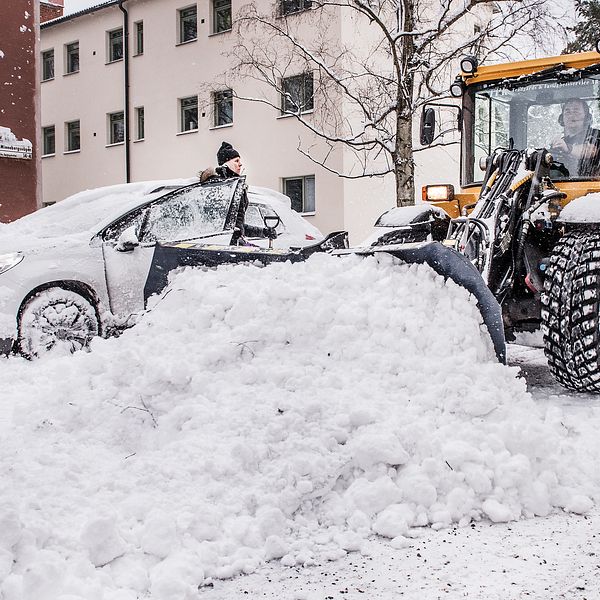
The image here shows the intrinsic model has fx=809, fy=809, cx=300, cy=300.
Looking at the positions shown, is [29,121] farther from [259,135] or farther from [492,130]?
[492,130]

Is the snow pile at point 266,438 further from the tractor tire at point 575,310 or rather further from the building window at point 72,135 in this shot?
the building window at point 72,135

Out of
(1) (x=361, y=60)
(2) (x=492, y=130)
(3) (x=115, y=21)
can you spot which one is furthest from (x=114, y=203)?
(3) (x=115, y=21)

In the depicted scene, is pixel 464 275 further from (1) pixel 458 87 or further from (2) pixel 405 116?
(2) pixel 405 116

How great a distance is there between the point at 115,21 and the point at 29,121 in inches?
457

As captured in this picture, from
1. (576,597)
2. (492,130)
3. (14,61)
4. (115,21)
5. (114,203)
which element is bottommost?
(576,597)

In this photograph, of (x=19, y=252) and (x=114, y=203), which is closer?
(x=19, y=252)

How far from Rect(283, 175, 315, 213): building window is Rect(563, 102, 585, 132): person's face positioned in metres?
13.4

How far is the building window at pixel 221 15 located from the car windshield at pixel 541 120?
16135mm

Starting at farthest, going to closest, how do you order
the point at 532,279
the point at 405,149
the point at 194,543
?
the point at 405,149, the point at 532,279, the point at 194,543

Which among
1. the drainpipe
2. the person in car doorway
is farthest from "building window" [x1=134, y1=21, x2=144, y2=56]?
the person in car doorway

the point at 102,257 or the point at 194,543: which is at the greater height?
the point at 102,257

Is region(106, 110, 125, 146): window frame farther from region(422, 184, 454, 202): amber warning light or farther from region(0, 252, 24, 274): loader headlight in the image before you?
region(422, 184, 454, 202): amber warning light

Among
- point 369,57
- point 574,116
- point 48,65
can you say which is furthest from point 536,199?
point 48,65

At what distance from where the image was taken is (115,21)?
24.7 m
